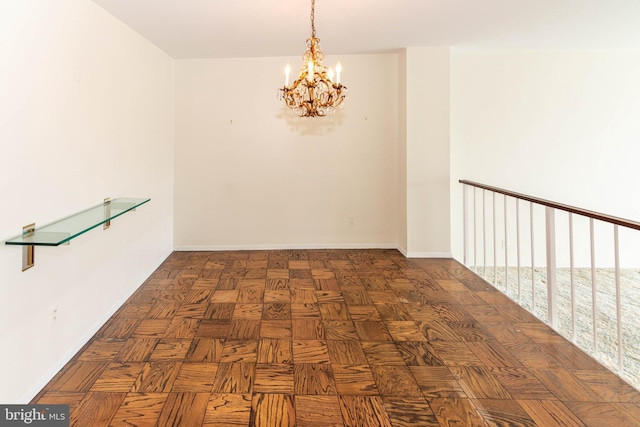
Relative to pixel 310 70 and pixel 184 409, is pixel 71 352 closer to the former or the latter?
pixel 184 409

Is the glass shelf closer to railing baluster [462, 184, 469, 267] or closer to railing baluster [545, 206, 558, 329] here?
railing baluster [545, 206, 558, 329]

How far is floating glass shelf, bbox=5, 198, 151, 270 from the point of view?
1.82 metres

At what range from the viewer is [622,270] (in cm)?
484

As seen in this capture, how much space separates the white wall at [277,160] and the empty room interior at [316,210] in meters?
0.03

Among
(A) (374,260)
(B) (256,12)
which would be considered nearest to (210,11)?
(B) (256,12)

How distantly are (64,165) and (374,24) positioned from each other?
2.82 m

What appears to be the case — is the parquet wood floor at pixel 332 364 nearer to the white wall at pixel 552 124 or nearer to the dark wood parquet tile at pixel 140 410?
the dark wood parquet tile at pixel 140 410

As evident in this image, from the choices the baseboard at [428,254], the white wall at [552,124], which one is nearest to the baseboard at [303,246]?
the baseboard at [428,254]

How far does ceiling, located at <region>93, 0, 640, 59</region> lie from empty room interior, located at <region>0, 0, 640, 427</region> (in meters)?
0.03

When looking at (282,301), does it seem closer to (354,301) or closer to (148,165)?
(354,301)

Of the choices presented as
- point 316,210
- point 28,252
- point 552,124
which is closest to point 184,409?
point 28,252

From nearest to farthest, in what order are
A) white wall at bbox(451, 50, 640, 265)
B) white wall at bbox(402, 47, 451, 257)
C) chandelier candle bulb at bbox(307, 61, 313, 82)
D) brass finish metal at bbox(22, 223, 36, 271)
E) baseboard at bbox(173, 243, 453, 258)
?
1. brass finish metal at bbox(22, 223, 36, 271)
2. chandelier candle bulb at bbox(307, 61, 313, 82)
3. white wall at bbox(402, 47, 451, 257)
4. white wall at bbox(451, 50, 640, 265)
5. baseboard at bbox(173, 243, 453, 258)

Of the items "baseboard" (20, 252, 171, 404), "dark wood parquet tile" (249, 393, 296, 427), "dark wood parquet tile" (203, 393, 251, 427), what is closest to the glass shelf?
"baseboard" (20, 252, 171, 404)

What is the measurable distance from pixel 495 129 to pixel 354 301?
3.03 meters
